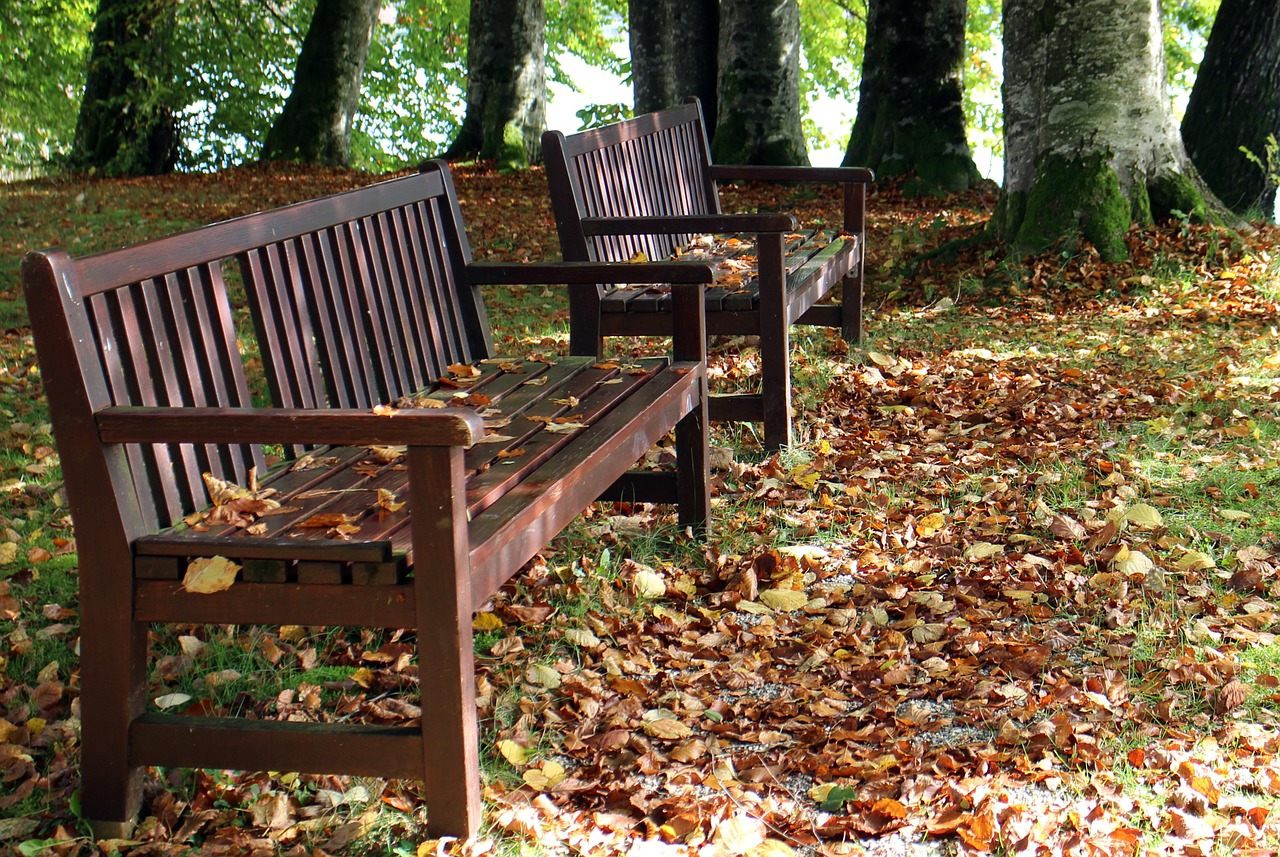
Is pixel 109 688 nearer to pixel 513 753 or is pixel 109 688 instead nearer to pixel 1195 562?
pixel 513 753

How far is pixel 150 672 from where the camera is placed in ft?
10.4

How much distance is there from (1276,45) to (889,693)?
7.85m

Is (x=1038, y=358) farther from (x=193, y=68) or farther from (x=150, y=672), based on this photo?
(x=193, y=68)

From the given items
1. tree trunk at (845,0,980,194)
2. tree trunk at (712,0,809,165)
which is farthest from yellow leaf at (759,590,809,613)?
tree trunk at (712,0,809,165)

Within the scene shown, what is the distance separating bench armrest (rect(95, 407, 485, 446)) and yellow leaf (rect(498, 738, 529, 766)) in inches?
33.6

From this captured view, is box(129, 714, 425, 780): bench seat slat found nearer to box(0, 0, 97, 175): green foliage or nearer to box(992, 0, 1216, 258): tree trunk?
box(992, 0, 1216, 258): tree trunk

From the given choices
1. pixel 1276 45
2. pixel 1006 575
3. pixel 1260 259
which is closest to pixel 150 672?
pixel 1006 575

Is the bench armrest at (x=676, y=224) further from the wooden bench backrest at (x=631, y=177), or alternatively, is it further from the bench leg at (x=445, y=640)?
the bench leg at (x=445, y=640)

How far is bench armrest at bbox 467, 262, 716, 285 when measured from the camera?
3779mm

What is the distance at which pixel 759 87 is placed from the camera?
11.5 meters

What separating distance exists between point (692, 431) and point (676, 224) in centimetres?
97

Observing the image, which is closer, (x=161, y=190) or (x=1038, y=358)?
(x=1038, y=358)

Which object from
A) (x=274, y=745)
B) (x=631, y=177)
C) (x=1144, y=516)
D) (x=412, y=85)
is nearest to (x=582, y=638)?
(x=274, y=745)

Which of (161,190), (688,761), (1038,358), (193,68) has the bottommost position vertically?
(688,761)
